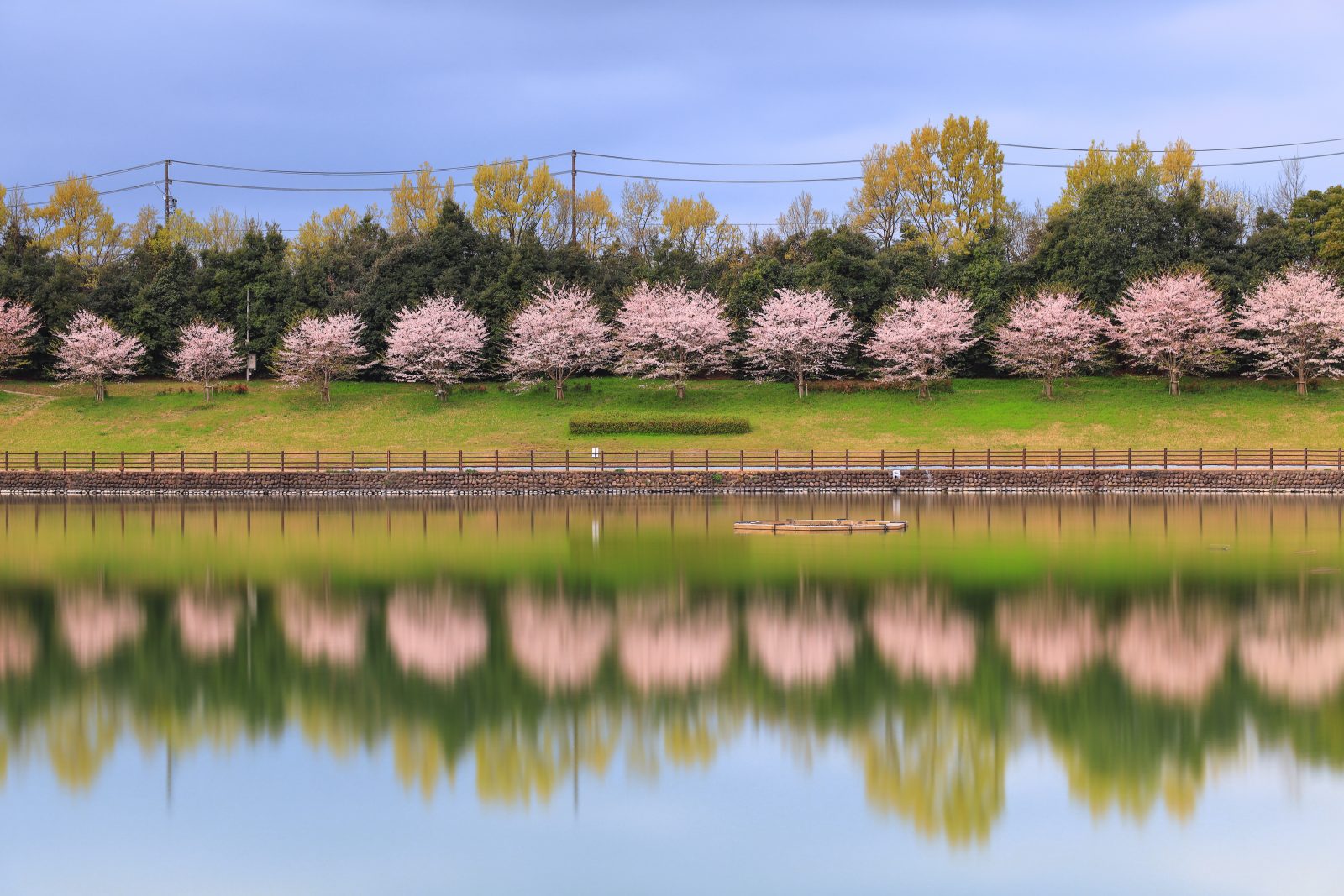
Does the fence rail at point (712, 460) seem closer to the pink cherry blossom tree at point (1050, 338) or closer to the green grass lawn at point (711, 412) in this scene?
the green grass lawn at point (711, 412)

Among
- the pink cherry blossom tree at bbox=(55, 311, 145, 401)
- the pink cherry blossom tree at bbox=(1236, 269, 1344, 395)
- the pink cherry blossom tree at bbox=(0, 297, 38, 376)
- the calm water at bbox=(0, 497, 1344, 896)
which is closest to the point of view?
the calm water at bbox=(0, 497, 1344, 896)

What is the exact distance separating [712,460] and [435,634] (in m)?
33.1

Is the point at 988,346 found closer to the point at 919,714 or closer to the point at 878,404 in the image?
the point at 878,404

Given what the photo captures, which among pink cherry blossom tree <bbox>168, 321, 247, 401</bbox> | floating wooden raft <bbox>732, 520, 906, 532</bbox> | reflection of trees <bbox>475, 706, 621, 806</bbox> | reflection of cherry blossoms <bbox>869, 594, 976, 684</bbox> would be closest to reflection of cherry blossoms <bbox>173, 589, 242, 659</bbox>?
reflection of trees <bbox>475, 706, 621, 806</bbox>

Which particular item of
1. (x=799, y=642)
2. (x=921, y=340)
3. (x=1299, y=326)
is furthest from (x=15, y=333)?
(x=1299, y=326)

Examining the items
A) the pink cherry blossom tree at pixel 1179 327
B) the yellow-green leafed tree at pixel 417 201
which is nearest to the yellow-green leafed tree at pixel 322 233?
the yellow-green leafed tree at pixel 417 201

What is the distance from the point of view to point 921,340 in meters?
63.6

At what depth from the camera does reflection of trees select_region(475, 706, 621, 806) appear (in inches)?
491

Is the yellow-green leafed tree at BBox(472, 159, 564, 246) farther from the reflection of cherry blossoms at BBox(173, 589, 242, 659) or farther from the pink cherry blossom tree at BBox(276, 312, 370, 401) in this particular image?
the reflection of cherry blossoms at BBox(173, 589, 242, 659)

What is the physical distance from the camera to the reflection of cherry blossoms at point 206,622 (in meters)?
18.3

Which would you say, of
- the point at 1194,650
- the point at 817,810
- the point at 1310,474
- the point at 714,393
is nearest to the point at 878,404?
the point at 714,393

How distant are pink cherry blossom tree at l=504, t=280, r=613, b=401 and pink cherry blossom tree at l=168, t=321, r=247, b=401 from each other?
50.9ft

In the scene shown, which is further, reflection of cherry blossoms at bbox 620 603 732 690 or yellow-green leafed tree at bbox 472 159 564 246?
yellow-green leafed tree at bbox 472 159 564 246

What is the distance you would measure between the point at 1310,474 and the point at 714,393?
29.2 meters
